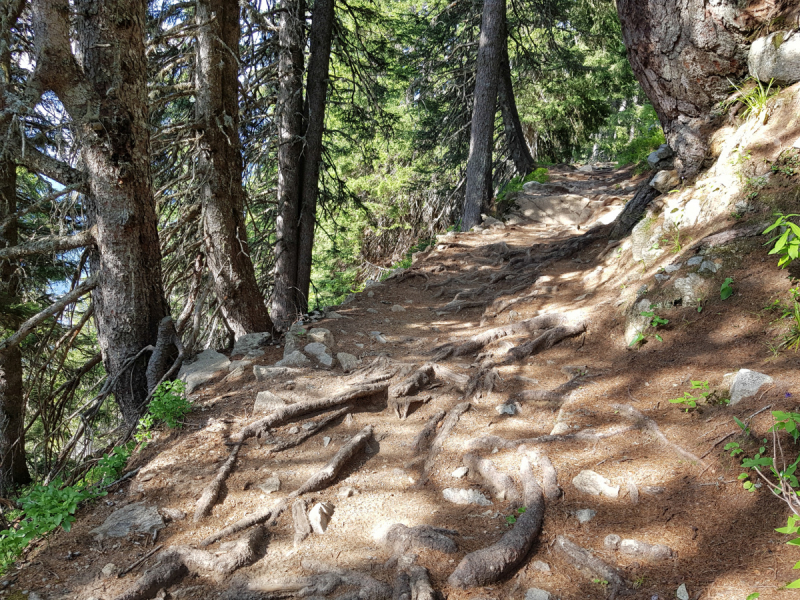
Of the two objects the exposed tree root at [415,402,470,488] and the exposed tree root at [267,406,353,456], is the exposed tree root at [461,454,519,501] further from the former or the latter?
the exposed tree root at [267,406,353,456]

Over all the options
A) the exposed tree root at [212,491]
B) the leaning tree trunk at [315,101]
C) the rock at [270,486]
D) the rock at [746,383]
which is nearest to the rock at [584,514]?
the rock at [746,383]

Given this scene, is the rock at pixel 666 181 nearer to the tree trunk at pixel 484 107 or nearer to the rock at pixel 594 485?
the rock at pixel 594 485

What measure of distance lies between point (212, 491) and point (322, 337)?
275 centimetres

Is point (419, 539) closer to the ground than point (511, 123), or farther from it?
closer to the ground

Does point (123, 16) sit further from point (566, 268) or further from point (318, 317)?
point (566, 268)

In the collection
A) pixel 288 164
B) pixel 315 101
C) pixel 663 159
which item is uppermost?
pixel 315 101

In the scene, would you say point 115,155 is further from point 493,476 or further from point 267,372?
point 493,476

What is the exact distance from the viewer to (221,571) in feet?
9.24

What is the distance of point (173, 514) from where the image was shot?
132 inches

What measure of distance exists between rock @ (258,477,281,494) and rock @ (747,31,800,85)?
606cm

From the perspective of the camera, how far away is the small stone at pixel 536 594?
7.94 feet

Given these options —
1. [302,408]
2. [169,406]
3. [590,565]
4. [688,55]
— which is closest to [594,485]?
[590,565]

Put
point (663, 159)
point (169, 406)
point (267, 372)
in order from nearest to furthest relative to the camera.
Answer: point (169, 406) → point (267, 372) → point (663, 159)

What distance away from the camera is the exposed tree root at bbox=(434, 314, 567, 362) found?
18.0 ft
